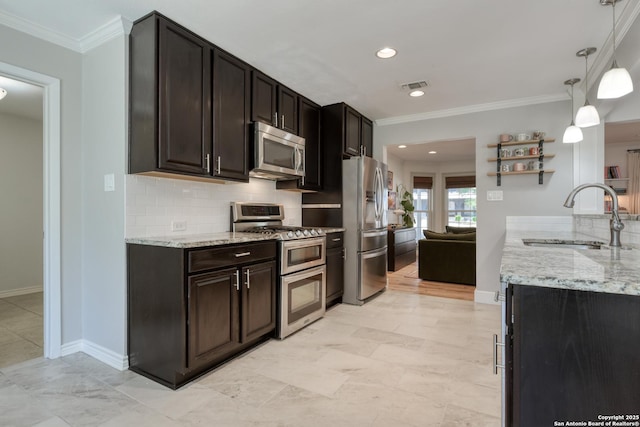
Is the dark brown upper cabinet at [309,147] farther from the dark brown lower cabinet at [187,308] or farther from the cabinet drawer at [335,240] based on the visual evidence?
the dark brown lower cabinet at [187,308]

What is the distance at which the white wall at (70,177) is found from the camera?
2445mm

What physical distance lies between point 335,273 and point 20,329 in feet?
9.98

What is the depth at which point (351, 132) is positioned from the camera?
4164 mm

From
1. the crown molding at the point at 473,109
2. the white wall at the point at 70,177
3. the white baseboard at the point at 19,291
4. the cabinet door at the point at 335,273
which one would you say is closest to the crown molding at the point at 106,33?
the white wall at the point at 70,177

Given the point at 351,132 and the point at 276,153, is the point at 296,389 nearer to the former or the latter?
the point at 276,153

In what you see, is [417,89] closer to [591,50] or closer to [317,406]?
[591,50]

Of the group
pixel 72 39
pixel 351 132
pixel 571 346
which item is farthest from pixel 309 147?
pixel 571 346

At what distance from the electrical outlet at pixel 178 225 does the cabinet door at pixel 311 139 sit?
144 centimetres

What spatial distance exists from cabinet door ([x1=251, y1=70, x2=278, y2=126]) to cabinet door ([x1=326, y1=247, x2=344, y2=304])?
156cm

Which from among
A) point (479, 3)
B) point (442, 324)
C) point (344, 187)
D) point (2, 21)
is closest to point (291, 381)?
point (442, 324)

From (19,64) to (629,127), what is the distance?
799 cm

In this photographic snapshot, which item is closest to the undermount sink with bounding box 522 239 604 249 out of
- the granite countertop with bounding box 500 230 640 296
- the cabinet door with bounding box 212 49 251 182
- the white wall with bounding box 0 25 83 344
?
the granite countertop with bounding box 500 230 640 296

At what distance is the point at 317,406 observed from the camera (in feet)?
6.03

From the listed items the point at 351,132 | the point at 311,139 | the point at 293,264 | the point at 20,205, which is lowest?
the point at 293,264
